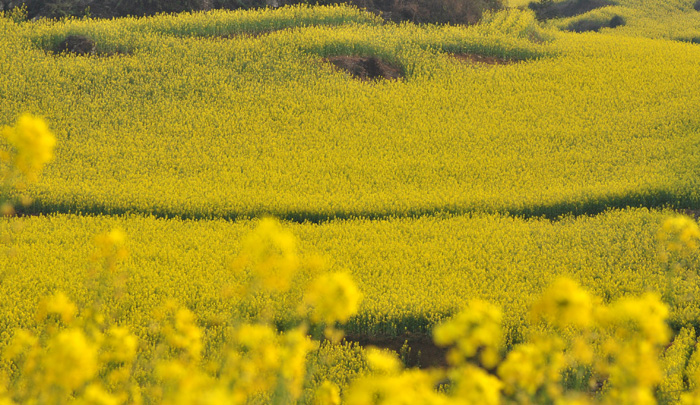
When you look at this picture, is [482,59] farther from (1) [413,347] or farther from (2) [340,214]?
(1) [413,347]

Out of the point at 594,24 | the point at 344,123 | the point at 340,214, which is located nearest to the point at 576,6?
the point at 594,24

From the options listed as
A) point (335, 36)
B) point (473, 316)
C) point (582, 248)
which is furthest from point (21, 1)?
point (473, 316)

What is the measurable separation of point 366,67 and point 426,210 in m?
8.95

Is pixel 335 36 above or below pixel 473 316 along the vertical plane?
below

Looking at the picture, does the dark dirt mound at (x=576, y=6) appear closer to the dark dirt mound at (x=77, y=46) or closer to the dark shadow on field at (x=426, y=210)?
the dark dirt mound at (x=77, y=46)

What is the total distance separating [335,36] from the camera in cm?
2050

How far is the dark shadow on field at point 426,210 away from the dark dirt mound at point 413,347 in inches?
145

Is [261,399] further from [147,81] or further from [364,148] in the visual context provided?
[147,81]

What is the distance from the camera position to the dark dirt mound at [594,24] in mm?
35125

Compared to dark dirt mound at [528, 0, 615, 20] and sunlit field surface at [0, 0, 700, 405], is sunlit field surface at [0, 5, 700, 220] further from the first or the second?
dark dirt mound at [528, 0, 615, 20]

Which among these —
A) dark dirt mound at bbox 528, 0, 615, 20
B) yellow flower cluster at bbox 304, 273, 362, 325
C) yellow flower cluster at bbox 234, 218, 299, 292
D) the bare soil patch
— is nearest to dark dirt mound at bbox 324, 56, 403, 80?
the bare soil patch

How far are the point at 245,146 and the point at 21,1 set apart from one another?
1408 centimetres

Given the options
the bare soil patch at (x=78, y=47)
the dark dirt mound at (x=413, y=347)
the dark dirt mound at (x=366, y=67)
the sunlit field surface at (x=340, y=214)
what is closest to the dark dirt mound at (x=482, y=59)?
the sunlit field surface at (x=340, y=214)

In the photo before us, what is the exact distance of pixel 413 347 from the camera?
7.64 meters
